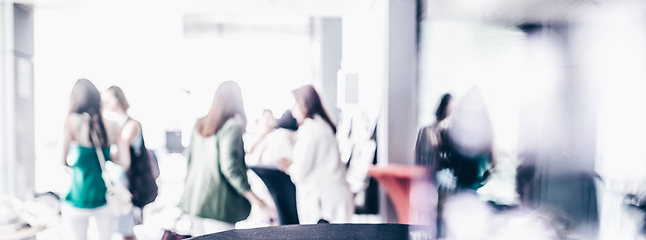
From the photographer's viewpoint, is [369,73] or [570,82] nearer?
[570,82]

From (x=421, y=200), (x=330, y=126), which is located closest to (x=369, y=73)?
(x=330, y=126)

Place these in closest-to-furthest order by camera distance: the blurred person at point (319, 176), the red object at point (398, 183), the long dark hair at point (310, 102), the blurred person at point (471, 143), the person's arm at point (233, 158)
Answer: the blurred person at point (471, 143) < the red object at point (398, 183) < the person's arm at point (233, 158) < the blurred person at point (319, 176) < the long dark hair at point (310, 102)

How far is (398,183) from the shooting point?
2.46 metres

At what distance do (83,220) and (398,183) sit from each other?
244cm

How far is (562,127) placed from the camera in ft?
0.80

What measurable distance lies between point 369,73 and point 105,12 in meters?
2.29

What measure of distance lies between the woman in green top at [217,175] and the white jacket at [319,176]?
42cm

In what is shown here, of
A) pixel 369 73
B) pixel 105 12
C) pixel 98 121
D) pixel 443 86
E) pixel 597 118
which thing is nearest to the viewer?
pixel 597 118

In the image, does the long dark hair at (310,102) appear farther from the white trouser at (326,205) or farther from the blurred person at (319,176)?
the white trouser at (326,205)

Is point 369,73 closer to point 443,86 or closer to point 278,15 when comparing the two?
point 278,15

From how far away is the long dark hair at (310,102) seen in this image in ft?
9.37

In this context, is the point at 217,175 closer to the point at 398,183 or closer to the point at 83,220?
the point at 83,220

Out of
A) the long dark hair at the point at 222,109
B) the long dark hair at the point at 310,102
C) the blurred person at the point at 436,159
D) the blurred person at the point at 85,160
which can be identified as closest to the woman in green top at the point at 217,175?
the long dark hair at the point at 222,109

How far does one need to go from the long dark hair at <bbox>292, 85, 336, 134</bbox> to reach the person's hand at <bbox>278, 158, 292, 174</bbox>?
408 millimetres
